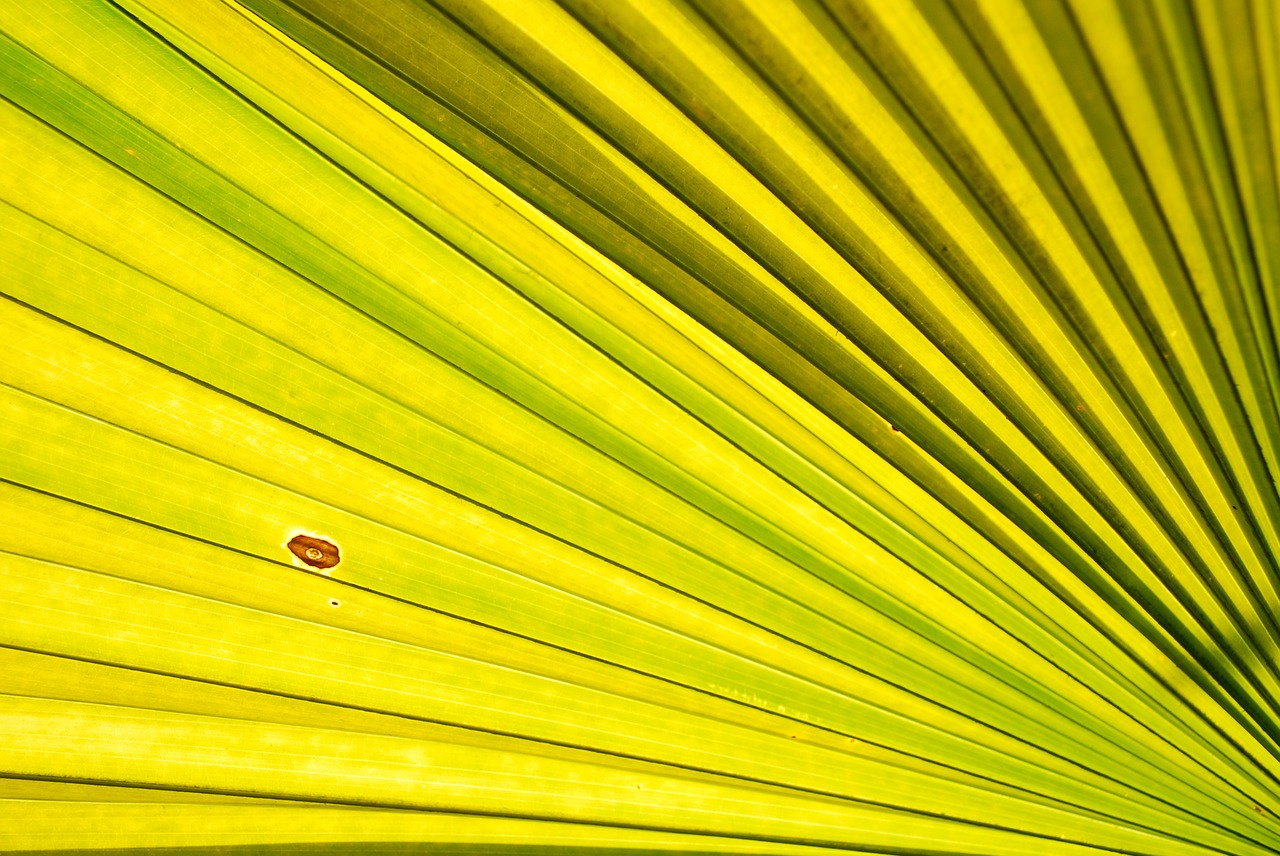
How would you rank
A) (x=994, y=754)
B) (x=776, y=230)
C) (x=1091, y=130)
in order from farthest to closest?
(x=994, y=754), (x=776, y=230), (x=1091, y=130)

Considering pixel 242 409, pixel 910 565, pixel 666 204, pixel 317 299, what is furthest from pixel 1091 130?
pixel 242 409

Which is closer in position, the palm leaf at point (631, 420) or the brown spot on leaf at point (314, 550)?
the palm leaf at point (631, 420)

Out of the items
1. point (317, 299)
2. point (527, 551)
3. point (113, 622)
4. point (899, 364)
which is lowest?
point (113, 622)

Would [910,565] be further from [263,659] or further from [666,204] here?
[263,659]

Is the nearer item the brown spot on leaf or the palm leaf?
the palm leaf

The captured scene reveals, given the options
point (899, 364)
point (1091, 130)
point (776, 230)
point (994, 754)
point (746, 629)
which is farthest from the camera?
point (994, 754)

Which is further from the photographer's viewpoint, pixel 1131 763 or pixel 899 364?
pixel 1131 763

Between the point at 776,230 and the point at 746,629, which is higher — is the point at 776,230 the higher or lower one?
the higher one

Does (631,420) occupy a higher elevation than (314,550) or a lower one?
higher
